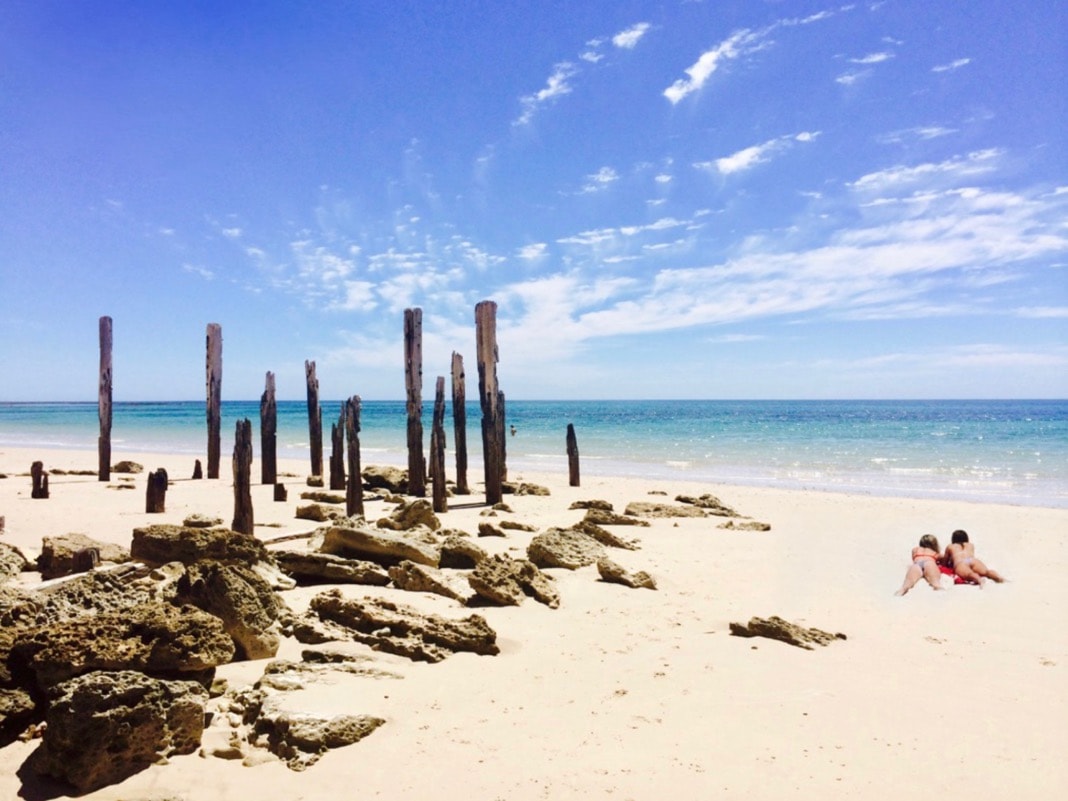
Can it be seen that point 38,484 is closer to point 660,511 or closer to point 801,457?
point 660,511

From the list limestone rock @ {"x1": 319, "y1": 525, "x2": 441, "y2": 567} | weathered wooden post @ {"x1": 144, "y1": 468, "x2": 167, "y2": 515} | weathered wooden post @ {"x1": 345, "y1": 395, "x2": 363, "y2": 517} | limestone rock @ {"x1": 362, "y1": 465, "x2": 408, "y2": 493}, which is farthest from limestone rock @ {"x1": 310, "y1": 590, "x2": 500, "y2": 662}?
limestone rock @ {"x1": 362, "y1": 465, "x2": 408, "y2": 493}

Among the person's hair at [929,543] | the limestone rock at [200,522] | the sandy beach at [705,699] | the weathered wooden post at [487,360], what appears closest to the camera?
the sandy beach at [705,699]

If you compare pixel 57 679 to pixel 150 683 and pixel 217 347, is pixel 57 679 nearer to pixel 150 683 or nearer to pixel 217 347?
pixel 150 683

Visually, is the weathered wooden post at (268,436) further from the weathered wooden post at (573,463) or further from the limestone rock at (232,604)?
the limestone rock at (232,604)

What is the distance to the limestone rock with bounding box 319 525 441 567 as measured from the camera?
7336mm

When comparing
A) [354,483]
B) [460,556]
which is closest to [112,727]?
[460,556]

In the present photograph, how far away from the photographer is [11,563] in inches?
251

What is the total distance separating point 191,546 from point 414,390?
9.10 metres

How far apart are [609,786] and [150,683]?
8.17 feet

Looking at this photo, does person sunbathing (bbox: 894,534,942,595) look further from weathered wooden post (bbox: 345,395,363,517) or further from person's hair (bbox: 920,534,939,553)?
weathered wooden post (bbox: 345,395,363,517)

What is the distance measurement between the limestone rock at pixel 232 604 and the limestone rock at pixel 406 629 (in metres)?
0.56

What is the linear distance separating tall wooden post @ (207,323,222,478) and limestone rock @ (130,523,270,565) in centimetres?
1232

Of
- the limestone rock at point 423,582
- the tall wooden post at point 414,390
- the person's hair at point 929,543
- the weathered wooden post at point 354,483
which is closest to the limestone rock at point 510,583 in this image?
the limestone rock at point 423,582

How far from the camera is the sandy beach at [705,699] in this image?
342 centimetres
